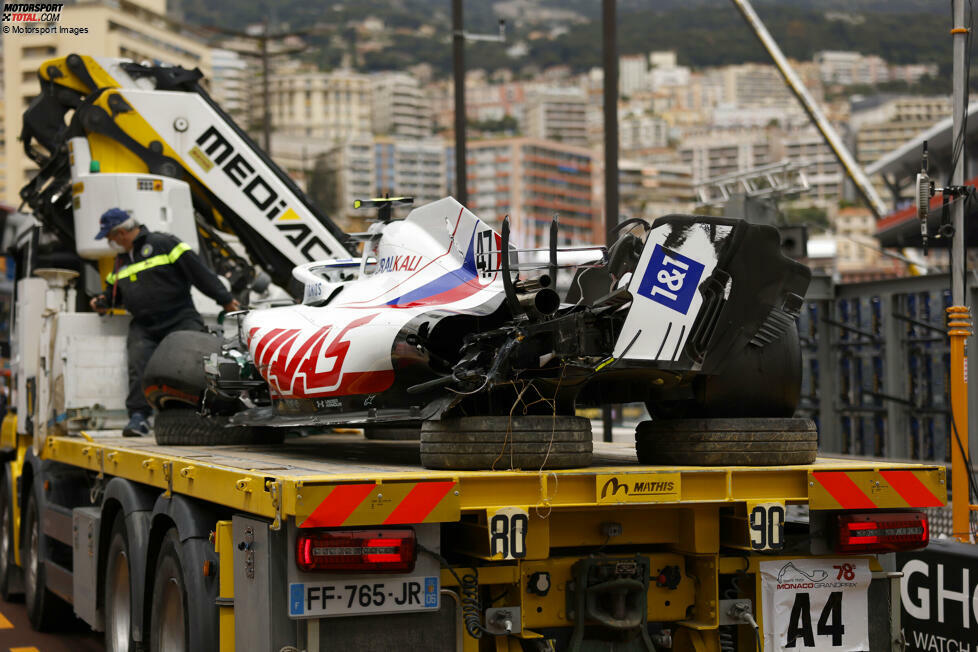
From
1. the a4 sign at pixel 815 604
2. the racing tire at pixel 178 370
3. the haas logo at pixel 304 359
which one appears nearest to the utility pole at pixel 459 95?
the racing tire at pixel 178 370

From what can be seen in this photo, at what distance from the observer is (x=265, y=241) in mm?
12578

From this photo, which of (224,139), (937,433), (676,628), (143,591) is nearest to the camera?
(676,628)

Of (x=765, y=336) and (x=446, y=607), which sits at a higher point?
(x=765, y=336)

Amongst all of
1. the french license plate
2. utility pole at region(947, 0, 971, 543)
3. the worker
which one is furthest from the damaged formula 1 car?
utility pole at region(947, 0, 971, 543)

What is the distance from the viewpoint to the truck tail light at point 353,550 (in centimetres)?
564

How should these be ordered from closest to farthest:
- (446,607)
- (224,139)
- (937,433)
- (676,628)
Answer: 1. (446,607)
2. (676,628)
3. (224,139)
4. (937,433)

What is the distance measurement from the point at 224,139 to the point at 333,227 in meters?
1.25

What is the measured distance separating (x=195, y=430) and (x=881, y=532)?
4.97m

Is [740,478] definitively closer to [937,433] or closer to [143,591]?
A: [143,591]

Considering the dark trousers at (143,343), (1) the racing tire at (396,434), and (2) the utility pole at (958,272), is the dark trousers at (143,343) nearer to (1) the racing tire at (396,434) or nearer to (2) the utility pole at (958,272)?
(1) the racing tire at (396,434)

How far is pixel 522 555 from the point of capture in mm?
5918

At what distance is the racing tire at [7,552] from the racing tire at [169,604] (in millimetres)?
5119

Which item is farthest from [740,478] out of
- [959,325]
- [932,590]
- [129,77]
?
[129,77]

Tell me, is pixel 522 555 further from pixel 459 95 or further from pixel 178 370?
pixel 459 95
